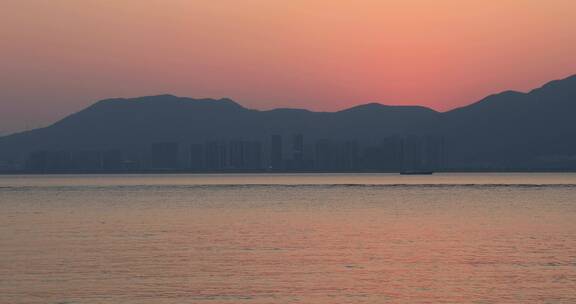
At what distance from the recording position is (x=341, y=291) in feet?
168

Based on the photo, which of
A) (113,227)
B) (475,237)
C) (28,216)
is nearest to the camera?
(475,237)

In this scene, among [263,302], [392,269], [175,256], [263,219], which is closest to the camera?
[263,302]

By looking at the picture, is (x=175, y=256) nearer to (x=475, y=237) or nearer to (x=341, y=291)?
(x=341, y=291)

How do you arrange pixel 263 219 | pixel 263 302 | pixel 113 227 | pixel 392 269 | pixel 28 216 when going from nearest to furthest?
pixel 263 302 < pixel 392 269 < pixel 113 227 < pixel 263 219 < pixel 28 216

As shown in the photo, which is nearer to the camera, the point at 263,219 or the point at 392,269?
the point at 392,269

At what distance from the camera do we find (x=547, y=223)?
356 ft

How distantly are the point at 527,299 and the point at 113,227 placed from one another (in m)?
61.8

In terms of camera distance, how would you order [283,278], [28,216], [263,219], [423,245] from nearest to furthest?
[283,278], [423,245], [263,219], [28,216]

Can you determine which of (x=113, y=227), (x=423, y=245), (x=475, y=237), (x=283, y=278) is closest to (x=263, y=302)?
(x=283, y=278)

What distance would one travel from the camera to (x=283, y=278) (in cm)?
5616

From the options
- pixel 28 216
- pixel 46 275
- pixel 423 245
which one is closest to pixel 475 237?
pixel 423 245

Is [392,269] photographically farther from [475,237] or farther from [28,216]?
[28,216]

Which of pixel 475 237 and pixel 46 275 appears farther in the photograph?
pixel 475 237

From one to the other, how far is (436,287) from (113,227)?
5633cm
